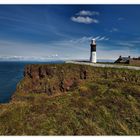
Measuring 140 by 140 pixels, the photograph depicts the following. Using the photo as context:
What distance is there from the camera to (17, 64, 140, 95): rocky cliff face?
77.5ft

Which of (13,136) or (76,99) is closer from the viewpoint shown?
(13,136)

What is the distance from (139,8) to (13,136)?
1122 cm

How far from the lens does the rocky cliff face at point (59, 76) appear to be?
77.5 ft

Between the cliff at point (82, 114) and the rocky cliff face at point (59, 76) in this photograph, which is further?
the rocky cliff face at point (59, 76)

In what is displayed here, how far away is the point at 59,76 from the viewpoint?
88.9 ft

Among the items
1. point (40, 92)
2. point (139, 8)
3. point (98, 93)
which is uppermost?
point (139, 8)

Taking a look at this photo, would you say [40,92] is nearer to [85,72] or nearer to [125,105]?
[85,72]

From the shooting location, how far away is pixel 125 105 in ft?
45.0

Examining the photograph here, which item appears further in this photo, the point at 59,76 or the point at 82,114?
the point at 59,76

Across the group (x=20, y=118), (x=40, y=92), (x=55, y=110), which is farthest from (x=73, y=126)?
(x=40, y=92)

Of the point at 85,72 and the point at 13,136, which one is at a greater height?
the point at 85,72

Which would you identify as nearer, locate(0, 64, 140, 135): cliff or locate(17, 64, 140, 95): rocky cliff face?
locate(0, 64, 140, 135): cliff

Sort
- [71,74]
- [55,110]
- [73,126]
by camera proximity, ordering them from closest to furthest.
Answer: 1. [73,126]
2. [55,110]
3. [71,74]

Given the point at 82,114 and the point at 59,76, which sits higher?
the point at 59,76
